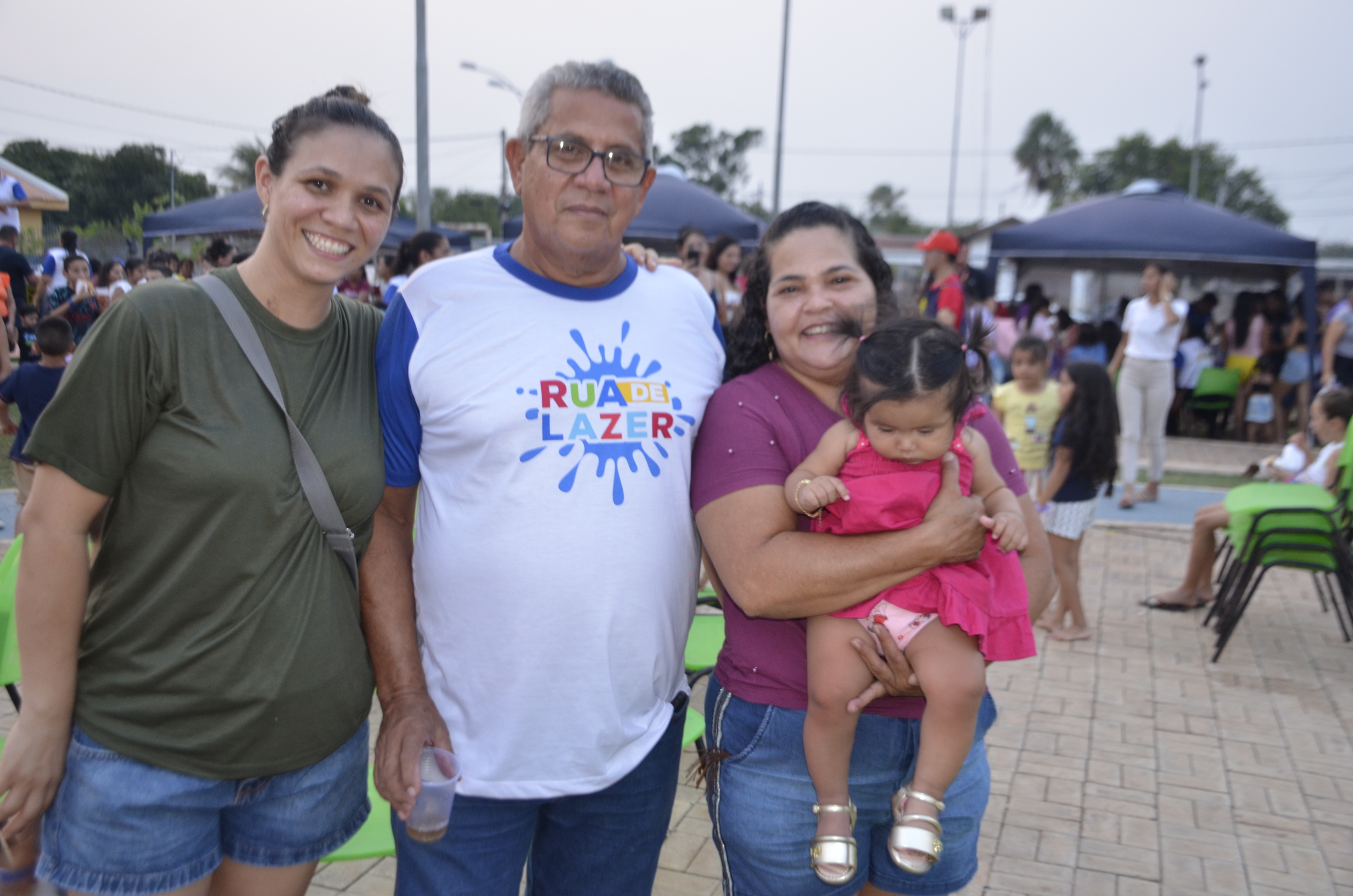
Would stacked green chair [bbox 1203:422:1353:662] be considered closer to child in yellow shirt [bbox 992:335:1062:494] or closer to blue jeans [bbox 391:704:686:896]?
child in yellow shirt [bbox 992:335:1062:494]

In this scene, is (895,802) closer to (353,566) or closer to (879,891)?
(879,891)

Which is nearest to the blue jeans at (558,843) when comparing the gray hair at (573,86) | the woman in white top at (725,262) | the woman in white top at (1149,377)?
the gray hair at (573,86)

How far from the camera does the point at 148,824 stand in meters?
1.55

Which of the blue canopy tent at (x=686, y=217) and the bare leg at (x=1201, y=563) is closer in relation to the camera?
the bare leg at (x=1201, y=563)

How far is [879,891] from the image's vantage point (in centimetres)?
190

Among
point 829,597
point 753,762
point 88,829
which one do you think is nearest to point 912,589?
point 829,597

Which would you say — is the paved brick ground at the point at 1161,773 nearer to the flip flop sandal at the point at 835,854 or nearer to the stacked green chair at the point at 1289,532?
the stacked green chair at the point at 1289,532

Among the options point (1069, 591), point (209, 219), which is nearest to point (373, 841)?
point (1069, 591)

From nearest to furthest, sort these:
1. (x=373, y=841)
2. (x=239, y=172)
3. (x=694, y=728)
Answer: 1. (x=373, y=841)
2. (x=694, y=728)
3. (x=239, y=172)

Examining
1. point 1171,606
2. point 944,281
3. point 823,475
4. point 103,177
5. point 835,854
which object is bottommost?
point 1171,606

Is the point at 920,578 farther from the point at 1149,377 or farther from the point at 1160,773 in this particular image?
the point at 1149,377

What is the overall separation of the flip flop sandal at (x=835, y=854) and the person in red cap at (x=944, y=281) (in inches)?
251

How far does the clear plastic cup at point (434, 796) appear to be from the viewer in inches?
66.6

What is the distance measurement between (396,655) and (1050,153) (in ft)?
233
